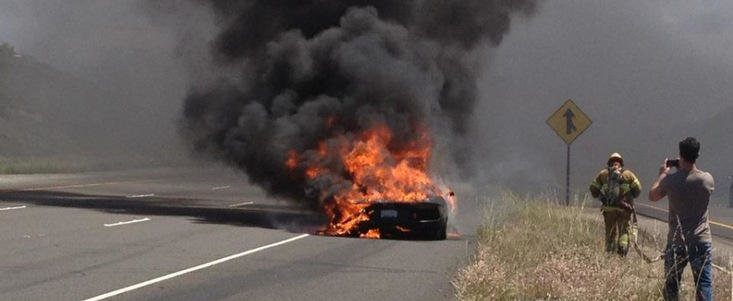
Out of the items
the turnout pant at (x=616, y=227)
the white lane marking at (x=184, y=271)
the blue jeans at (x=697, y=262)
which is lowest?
the white lane marking at (x=184, y=271)

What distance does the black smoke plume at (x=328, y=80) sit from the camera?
21.8m

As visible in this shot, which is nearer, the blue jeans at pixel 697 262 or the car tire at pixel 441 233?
the blue jeans at pixel 697 262

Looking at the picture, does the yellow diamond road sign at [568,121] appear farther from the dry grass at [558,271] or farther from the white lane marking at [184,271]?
the white lane marking at [184,271]

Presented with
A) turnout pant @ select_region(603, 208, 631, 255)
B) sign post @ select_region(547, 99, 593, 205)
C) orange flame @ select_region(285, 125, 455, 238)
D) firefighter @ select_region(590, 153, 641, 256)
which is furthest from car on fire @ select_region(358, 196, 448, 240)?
sign post @ select_region(547, 99, 593, 205)

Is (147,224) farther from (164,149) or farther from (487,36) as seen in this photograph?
(164,149)

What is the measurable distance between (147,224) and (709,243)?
13.2 meters

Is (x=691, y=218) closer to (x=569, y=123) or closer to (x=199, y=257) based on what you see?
(x=199, y=257)

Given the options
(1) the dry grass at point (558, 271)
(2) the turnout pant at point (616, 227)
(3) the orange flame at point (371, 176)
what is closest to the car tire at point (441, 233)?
(3) the orange flame at point (371, 176)

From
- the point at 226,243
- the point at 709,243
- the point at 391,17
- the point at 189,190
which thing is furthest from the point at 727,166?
the point at 709,243

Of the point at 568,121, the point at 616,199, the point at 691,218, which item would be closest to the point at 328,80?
the point at 568,121

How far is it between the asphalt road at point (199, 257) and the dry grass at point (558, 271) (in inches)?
20.1

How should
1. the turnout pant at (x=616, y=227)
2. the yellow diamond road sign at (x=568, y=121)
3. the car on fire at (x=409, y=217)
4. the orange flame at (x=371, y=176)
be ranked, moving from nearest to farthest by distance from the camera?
1. the turnout pant at (x=616, y=227)
2. the car on fire at (x=409, y=217)
3. the orange flame at (x=371, y=176)
4. the yellow diamond road sign at (x=568, y=121)

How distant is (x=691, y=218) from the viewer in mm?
8781

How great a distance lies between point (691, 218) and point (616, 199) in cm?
483
